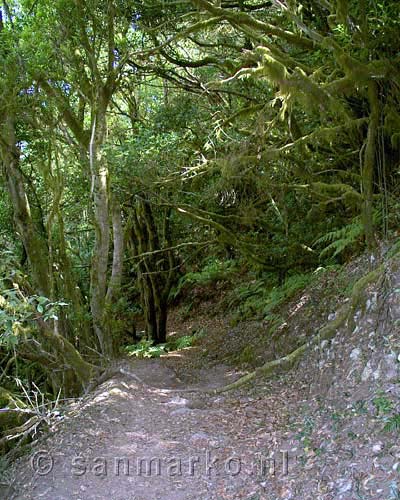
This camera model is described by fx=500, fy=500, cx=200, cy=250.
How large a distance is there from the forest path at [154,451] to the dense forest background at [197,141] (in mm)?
1358

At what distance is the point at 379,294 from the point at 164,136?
4.99 metres

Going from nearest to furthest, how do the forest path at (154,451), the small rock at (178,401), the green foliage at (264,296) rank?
the forest path at (154,451), the small rock at (178,401), the green foliage at (264,296)

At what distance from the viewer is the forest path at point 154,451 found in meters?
4.96

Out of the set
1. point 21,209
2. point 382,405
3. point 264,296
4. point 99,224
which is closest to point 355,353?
point 382,405

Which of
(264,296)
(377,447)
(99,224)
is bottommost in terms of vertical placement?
(377,447)

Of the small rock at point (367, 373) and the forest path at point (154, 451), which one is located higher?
the small rock at point (367, 373)

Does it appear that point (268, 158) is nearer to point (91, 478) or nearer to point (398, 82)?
point (398, 82)

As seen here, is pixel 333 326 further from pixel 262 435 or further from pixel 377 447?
pixel 377 447

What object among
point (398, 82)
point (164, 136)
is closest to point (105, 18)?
point (164, 136)

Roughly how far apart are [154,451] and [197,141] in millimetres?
6424

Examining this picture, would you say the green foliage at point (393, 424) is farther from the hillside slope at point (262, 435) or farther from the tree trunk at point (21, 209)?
the tree trunk at point (21, 209)
